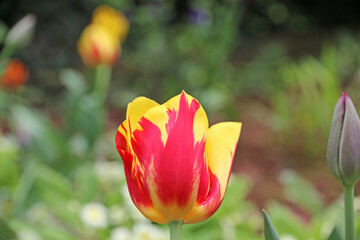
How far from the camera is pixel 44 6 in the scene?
343 centimetres

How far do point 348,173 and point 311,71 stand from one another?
2.24 meters

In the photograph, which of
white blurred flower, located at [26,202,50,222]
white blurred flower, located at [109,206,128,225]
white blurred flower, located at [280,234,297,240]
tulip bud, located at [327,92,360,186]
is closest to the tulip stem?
tulip bud, located at [327,92,360,186]

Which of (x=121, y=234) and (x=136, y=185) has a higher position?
(x=136, y=185)

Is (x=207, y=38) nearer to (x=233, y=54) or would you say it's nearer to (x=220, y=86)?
(x=220, y=86)

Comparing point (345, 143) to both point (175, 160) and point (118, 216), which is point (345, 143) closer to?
point (175, 160)

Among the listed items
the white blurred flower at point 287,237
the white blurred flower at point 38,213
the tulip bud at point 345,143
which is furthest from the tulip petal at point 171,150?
the white blurred flower at point 38,213

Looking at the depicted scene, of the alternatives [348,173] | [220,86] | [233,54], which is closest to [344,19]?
[233,54]

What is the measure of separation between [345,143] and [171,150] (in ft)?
0.48

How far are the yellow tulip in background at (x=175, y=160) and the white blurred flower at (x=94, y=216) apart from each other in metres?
0.59

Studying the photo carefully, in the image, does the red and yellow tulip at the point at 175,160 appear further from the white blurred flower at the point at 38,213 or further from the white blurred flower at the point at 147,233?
the white blurred flower at the point at 38,213

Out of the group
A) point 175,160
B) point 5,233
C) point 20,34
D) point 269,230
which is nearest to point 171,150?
point 175,160

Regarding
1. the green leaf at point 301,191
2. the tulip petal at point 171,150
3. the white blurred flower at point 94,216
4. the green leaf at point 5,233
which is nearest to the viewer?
the tulip petal at point 171,150

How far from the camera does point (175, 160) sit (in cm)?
40

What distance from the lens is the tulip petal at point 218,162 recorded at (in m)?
0.41
